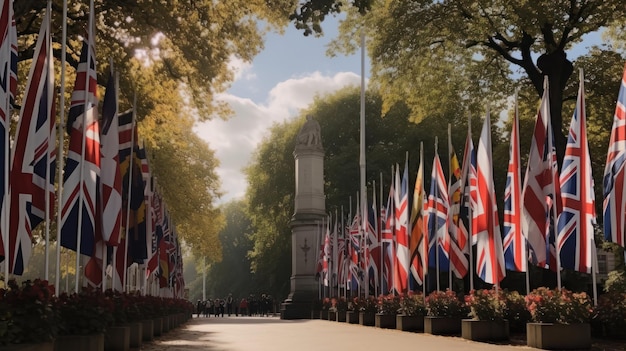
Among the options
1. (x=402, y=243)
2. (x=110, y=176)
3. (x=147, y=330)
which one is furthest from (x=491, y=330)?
(x=110, y=176)

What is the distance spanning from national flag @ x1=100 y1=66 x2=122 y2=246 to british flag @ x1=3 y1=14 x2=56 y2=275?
2.11m

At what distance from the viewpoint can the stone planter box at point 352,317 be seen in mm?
28688

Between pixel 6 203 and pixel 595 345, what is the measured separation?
448 inches

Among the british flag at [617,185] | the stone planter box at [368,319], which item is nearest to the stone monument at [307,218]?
the stone planter box at [368,319]

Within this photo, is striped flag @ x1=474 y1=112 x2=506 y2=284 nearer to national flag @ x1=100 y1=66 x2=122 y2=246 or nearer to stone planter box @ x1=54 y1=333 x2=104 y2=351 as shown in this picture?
national flag @ x1=100 y1=66 x2=122 y2=246

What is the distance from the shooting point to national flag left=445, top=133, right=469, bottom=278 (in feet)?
64.5

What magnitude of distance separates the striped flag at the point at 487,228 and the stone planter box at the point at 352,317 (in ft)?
39.9

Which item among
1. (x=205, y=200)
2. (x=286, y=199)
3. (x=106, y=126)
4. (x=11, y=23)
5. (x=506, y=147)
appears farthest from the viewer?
(x=286, y=199)

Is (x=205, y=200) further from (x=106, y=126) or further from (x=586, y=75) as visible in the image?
(x=106, y=126)

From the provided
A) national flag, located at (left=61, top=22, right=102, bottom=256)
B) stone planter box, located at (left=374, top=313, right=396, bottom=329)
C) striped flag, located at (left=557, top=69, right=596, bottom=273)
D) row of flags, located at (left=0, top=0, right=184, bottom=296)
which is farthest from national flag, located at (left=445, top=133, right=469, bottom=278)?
national flag, located at (left=61, top=22, right=102, bottom=256)

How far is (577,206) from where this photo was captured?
14539 mm

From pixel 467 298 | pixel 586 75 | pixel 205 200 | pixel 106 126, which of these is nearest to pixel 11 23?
pixel 106 126

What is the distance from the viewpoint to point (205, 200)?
168 feet

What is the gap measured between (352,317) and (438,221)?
958 cm
